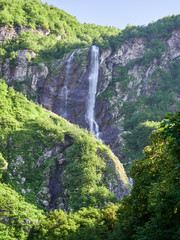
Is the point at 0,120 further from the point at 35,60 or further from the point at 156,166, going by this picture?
the point at 35,60

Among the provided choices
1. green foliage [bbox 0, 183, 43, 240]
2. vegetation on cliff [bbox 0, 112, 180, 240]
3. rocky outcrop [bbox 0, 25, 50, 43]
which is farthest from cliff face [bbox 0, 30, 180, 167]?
vegetation on cliff [bbox 0, 112, 180, 240]

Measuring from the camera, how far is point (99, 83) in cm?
5553

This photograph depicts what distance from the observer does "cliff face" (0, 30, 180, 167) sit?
4997 centimetres

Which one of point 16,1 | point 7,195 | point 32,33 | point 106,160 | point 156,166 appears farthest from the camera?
point 16,1

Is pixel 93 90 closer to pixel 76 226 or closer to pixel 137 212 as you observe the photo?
pixel 76 226

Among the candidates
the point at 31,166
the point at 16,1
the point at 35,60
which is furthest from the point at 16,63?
the point at 31,166

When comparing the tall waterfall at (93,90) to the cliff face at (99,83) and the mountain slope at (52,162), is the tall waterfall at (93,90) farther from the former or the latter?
the mountain slope at (52,162)

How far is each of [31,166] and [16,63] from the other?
30878 millimetres

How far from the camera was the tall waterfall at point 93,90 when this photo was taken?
49750 millimetres

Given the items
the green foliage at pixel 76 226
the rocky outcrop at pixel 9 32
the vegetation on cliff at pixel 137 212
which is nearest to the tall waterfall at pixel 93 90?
the rocky outcrop at pixel 9 32

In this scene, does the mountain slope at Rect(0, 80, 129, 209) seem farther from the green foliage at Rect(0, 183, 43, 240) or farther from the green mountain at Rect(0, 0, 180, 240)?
the green foliage at Rect(0, 183, 43, 240)

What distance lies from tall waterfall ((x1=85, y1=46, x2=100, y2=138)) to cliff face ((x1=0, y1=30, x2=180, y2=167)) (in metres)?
0.83

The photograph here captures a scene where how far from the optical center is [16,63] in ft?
165

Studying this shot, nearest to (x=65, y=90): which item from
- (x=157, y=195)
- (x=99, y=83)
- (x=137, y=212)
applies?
(x=99, y=83)
